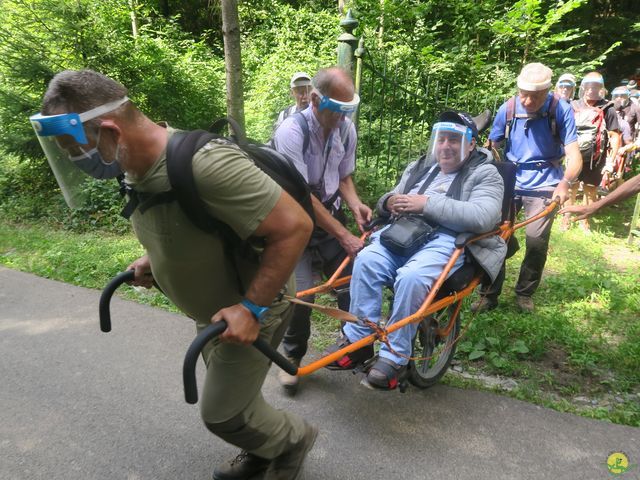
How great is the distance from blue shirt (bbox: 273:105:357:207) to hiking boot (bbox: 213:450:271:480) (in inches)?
64.1

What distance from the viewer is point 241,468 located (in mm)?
2402

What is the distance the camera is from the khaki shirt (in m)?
1.62

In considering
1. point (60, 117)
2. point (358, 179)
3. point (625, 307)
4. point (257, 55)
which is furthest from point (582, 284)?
point (257, 55)

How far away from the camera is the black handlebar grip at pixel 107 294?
2.05m

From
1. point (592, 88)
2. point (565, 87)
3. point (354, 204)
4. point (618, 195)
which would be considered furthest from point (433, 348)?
point (592, 88)

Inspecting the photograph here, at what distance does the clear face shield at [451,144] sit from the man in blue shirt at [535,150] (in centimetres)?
117

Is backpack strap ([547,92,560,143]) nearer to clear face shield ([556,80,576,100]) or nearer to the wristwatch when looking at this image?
clear face shield ([556,80,576,100])

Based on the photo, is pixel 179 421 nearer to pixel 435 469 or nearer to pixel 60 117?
pixel 435 469

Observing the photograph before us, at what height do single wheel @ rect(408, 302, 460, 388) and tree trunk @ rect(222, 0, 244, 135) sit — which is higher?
tree trunk @ rect(222, 0, 244, 135)

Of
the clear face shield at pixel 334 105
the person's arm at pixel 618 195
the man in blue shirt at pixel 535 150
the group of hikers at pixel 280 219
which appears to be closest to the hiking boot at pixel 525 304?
the man in blue shirt at pixel 535 150

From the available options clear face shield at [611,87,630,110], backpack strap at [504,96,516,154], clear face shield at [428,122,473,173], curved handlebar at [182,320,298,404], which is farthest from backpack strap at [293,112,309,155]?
clear face shield at [611,87,630,110]

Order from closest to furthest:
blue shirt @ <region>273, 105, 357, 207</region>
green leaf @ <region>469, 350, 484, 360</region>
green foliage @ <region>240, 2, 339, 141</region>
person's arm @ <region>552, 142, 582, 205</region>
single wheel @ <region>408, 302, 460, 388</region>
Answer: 1. blue shirt @ <region>273, 105, 357, 207</region>
2. single wheel @ <region>408, 302, 460, 388</region>
3. green leaf @ <region>469, 350, 484, 360</region>
4. person's arm @ <region>552, 142, 582, 205</region>
5. green foliage @ <region>240, 2, 339, 141</region>

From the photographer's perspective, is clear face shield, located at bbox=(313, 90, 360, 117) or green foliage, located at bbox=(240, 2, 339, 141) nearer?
clear face shield, located at bbox=(313, 90, 360, 117)

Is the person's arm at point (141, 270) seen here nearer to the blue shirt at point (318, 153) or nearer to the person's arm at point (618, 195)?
the blue shirt at point (318, 153)
